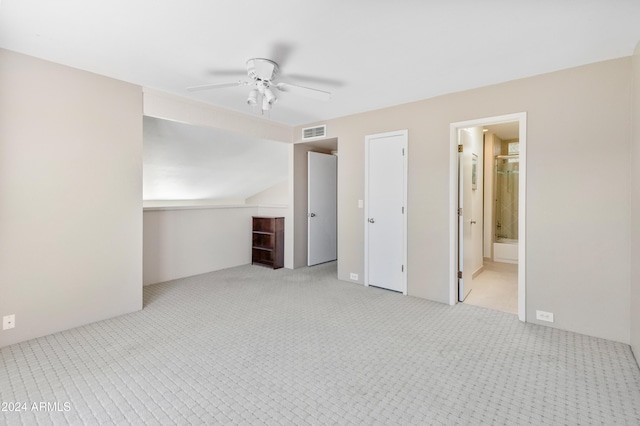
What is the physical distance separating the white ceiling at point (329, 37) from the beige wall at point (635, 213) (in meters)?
0.32

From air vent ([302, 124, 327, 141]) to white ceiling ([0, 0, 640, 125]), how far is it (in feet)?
5.03

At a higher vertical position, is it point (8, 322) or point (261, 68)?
point (261, 68)

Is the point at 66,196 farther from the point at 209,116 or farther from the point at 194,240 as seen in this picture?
the point at 194,240

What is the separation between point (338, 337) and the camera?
2828 mm

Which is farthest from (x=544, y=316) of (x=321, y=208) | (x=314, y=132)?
(x=314, y=132)

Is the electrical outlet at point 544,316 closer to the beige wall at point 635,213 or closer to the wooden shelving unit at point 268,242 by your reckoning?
the beige wall at point 635,213

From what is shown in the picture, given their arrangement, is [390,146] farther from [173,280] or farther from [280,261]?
[173,280]

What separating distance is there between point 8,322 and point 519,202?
15.7 ft

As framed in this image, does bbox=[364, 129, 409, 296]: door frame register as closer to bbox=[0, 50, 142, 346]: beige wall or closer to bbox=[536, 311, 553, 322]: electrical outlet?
bbox=[536, 311, 553, 322]: electrical outlet

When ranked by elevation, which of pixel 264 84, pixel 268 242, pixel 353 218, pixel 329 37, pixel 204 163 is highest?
pixel 329 37

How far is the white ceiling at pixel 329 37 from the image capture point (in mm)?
2045

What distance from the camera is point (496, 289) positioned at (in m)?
4.36

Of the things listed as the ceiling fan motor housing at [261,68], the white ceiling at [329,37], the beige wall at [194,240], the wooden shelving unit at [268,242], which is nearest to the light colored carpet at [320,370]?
the beige wall at [194,240]

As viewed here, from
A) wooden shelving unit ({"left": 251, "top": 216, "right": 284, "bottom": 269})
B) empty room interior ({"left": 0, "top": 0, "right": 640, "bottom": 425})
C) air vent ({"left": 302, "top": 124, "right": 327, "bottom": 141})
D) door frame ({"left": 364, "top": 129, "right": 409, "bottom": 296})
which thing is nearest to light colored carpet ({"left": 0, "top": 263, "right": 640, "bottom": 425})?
empty room interior ({"left": 0, "top": 0, "right": 640, "bottom": 425})
